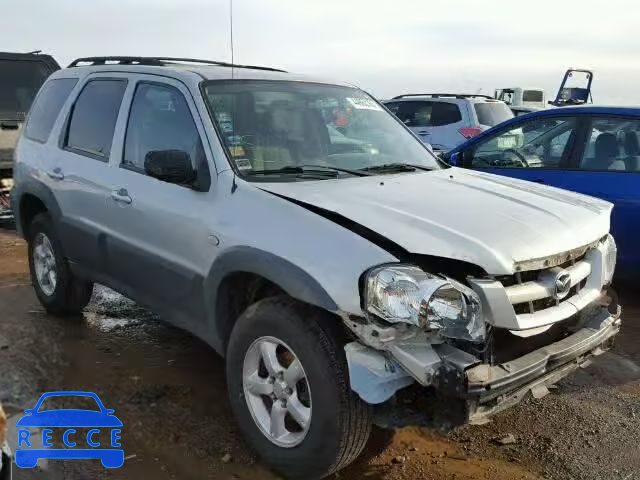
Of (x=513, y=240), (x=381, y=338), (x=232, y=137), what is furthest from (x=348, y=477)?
(x=232, y=137)

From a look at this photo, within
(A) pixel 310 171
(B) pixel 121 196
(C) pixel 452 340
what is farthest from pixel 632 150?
Result: (B) pixel 121 196

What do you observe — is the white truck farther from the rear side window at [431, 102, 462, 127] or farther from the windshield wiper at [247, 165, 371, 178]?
the windshield wiper at [247, 165, 371, 178]

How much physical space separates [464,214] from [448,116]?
9282 mm

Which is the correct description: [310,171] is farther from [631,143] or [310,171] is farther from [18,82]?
[18,82]

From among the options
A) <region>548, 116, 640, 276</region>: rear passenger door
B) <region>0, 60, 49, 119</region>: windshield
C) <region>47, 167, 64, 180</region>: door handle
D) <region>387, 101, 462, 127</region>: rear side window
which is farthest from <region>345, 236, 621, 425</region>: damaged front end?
<region>387, 101, 462, 127</region>: rear side window

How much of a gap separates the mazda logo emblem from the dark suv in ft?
26.9

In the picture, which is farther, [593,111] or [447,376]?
[593,111]

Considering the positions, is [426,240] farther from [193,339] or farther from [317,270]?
[193,339]

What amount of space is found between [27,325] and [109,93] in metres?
2.00

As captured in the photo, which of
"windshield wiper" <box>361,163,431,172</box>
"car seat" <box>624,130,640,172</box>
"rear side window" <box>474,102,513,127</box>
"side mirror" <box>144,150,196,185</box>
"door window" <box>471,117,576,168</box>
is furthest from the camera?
"rear side window" <box>474,102,513,127</box>

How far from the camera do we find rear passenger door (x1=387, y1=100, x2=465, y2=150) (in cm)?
1178

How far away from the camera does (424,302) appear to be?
2.55 m

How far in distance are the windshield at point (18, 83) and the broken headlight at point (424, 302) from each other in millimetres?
8235

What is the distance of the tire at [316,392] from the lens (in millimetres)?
2734
